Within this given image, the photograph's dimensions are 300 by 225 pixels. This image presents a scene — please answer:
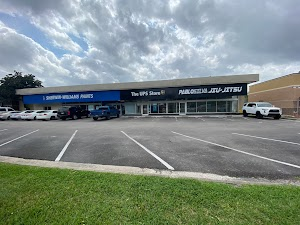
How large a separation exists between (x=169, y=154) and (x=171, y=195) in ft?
9.91

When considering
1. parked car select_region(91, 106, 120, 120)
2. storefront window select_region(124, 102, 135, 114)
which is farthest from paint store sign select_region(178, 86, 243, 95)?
parked car select_region(91, 106, 120, 120)

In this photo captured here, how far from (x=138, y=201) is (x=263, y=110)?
21280mm

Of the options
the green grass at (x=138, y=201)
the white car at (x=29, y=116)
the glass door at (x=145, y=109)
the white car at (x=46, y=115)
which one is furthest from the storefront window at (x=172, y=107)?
the green grass at (x=138, y=201)

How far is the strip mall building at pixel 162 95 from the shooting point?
969 inches

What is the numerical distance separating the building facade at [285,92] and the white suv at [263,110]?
185 inches

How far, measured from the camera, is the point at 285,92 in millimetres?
23625

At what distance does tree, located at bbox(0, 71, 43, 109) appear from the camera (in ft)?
112

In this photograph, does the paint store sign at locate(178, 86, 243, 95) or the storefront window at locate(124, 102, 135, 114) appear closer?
the paint store sign at locate(178, 86, 243, 95)

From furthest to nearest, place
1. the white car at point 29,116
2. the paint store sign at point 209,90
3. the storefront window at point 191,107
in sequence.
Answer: the storefront window at point 191,107 < the white car at point 29,116 < the paint store sign at point 209,90

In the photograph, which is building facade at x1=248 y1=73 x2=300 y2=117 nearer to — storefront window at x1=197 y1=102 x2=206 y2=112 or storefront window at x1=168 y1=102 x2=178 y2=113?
storefront window at x1=197 y1=102 x2=206 y2=112

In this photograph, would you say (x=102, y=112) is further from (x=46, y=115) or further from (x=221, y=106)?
(x=221, y=106)

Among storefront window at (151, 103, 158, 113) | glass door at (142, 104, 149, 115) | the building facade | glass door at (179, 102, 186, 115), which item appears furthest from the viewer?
glass door at (142, 104, 149, 115)

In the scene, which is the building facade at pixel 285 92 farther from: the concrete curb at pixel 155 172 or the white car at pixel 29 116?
the white car at pixel 29 116

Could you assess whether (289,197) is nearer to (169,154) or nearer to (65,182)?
(169,154)
